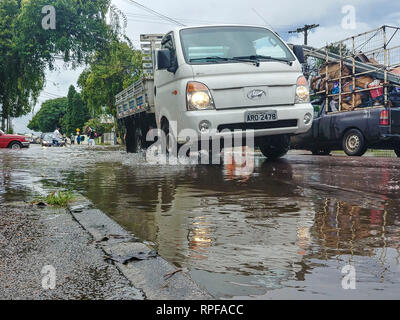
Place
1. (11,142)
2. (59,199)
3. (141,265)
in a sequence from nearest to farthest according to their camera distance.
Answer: (141,265)
(59,199)
(11,142)

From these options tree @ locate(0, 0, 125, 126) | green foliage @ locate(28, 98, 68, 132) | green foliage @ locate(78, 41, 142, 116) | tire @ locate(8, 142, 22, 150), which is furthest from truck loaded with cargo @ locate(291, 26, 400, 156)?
green foliage @ locate(28, 98, 68, 132)

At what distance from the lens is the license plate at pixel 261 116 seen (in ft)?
25.6

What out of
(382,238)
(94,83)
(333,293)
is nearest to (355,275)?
(333,293)

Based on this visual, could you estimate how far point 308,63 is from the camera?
1850cm

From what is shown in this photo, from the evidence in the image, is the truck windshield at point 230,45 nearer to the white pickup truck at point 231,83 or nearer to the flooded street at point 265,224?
the white pickup truck at point 231,83

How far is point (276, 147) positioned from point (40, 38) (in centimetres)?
1133

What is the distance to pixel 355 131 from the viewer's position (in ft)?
43.3

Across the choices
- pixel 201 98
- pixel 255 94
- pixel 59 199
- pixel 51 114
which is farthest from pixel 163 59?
pixel 51 114

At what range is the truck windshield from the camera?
8.26 m

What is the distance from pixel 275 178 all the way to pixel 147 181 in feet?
6.00

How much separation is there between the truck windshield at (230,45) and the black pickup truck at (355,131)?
4.83 meters

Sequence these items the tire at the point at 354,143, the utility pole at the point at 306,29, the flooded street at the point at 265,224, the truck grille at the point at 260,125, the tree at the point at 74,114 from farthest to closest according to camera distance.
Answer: the tree at the point at 74,114 < the utility pole at the point at 306,29 < the tire at the point at 354,143 < the truck grille at the point at 260,125 < the flooded street at the point at 265,224

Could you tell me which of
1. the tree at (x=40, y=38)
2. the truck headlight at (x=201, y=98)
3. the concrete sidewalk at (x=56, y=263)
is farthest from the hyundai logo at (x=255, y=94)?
the tree at (x=40, y=38)

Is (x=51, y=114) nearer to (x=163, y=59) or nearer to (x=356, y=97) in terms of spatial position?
(x=356, y=97)
